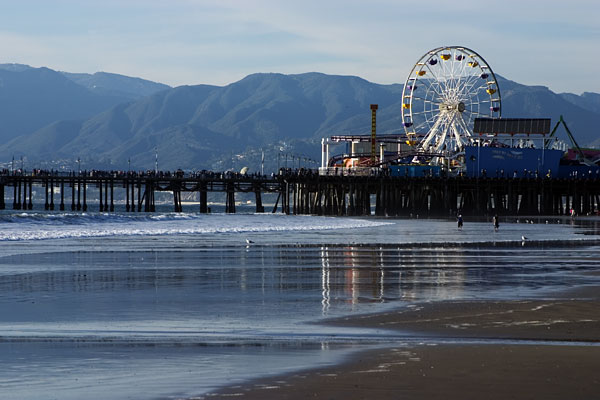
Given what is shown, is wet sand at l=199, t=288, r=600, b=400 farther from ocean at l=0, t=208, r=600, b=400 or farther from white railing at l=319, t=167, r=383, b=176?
white railing at l=319, t=167, r=383, b=176

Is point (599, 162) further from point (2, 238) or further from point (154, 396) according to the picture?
point (154, 396)

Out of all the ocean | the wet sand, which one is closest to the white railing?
the ocean

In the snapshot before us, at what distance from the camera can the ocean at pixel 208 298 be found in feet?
38.7

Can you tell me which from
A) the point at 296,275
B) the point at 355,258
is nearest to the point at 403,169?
the point at 355,258

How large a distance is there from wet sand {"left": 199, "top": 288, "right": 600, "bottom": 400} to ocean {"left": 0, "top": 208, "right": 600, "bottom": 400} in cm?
61

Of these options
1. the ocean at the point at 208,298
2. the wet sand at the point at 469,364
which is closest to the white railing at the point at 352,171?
the ocean at the point at 208,298

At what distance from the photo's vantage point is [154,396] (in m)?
10.4

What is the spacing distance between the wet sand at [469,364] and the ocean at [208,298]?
0.61 m

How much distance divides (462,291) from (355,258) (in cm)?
1062

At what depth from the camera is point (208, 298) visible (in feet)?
63.1

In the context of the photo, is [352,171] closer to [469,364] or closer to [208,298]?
[208,298]

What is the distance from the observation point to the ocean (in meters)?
11.8

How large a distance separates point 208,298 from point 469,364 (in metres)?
8.12

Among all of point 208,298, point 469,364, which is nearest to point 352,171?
point 208,298
